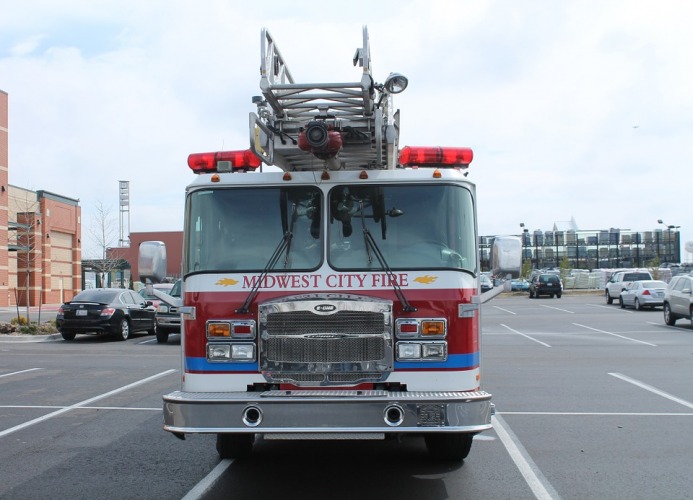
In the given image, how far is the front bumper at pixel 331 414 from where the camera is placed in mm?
4988

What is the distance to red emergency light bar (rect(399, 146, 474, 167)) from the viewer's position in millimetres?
5945

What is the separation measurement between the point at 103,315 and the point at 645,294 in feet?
73.9

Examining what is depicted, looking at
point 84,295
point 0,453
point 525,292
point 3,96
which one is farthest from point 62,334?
point 525,292

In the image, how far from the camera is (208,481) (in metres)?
5.99

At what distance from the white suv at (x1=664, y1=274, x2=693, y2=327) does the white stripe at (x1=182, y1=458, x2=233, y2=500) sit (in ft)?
61.8

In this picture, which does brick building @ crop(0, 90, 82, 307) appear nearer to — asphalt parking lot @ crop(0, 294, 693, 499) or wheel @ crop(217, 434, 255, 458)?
asphalt parking lot @ crop(0, 294, 693, 499)

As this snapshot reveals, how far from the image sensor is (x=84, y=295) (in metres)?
20.6

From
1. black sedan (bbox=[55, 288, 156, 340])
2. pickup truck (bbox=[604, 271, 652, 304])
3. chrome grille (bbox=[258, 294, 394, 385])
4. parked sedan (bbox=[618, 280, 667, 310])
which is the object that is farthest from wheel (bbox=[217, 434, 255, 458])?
pickup truck (bbox=[604, 271, 652, 304])

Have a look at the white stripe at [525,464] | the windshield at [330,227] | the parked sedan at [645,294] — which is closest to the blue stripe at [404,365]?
the windshield at [330,227]

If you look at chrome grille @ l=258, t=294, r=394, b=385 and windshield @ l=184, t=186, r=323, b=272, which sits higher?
windshield @ l=184, t=186, r=323, b=272

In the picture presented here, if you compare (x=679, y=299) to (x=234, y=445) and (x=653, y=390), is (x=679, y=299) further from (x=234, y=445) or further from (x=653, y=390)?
(x=234, y=445)

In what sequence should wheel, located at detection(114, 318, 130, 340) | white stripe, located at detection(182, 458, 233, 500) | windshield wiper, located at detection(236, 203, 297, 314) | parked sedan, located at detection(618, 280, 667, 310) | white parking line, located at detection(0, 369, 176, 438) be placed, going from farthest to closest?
parked sedan, located at detection(618, 280, 667, 310) < wheel, located at detection(114, 318, 130, 340) < white parking line, located at detection(0, 369, 176, 438) < white stripe, located at detection(182, 458, 233, 500) < windshield wiper, located at detection(236, 203, 297, 314)

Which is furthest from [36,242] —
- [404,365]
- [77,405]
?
[404,365]

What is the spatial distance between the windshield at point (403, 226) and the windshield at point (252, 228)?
0.59 ft
